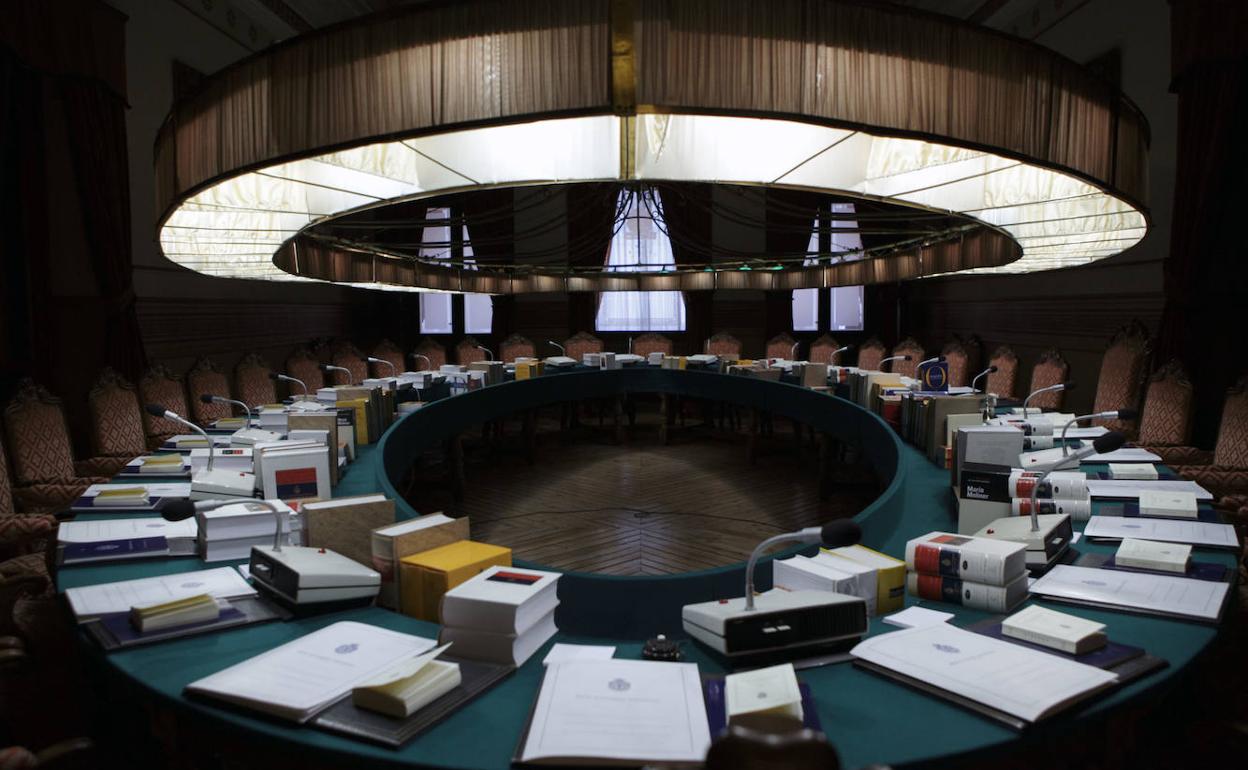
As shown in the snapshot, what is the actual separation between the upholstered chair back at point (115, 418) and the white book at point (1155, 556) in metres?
4.93

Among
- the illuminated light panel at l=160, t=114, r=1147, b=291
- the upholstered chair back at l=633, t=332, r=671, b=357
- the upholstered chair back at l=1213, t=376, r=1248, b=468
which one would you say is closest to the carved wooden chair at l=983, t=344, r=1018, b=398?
the upholstered chair back at l=1213, t=376, r=1248, b=468

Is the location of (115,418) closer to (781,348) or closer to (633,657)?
(633,657)

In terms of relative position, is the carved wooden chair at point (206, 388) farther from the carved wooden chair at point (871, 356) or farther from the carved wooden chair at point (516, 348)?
the carved wooden chair at point (871, 356)

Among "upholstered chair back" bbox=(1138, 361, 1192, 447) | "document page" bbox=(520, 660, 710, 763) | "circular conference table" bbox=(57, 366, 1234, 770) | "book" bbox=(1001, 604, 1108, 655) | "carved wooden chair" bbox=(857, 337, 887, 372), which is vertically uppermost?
"carved wooden chair" bbox=(857, 337, 887, 372)

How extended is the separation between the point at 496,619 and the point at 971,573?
1.19 meters

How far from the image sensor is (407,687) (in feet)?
4.45

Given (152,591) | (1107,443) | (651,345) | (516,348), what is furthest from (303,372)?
(1107,443)

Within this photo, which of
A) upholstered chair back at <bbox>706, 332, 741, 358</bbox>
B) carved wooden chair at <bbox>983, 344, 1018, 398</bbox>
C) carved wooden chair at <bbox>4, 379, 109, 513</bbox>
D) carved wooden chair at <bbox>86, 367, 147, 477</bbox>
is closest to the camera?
carved wooden chair at <bbox>4, 379, 109, 513</bbox>

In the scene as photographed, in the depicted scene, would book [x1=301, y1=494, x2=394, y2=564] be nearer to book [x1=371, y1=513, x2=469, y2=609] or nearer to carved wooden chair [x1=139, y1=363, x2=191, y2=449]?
book [x1=371, y1=513, x2=469, y2=609]

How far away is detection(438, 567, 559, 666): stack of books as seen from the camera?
157 cm

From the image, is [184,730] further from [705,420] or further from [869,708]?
[705,420]

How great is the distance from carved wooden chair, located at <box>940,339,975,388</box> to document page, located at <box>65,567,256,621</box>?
7.24 m

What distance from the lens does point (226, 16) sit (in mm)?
7344

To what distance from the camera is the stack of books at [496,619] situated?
1.57 m
